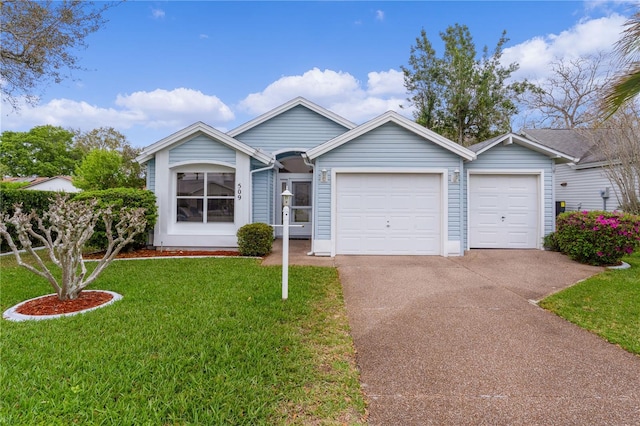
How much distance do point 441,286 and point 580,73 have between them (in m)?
23.2

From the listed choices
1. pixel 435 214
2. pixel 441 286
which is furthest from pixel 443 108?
pixel 441 286

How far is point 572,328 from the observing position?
14.1 feet

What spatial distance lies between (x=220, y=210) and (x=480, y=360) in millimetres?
8761

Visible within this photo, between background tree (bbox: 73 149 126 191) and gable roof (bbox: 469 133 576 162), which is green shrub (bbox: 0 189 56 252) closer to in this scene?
background tree (bbox: 73 149 126 191)

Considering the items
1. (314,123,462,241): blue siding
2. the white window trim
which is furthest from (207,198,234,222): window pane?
(314,123,462,241): blue siding

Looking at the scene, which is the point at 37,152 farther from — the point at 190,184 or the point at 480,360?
the point at 480,360

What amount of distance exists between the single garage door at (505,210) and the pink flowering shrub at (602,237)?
1578 millimetres

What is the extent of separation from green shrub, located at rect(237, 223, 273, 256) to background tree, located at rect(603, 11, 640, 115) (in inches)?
304

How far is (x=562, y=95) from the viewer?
23.3 m

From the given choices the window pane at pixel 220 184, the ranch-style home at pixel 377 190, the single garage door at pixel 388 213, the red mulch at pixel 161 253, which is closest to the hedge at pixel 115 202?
the red mulch at pixel 161 253

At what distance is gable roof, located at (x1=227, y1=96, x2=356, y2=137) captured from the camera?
43.3ft

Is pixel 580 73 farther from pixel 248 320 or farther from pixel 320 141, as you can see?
pixel 248 320

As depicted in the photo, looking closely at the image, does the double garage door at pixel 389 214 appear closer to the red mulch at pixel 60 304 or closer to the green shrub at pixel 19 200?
the red mulch at pixel 60 304

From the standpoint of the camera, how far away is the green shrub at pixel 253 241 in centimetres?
937
